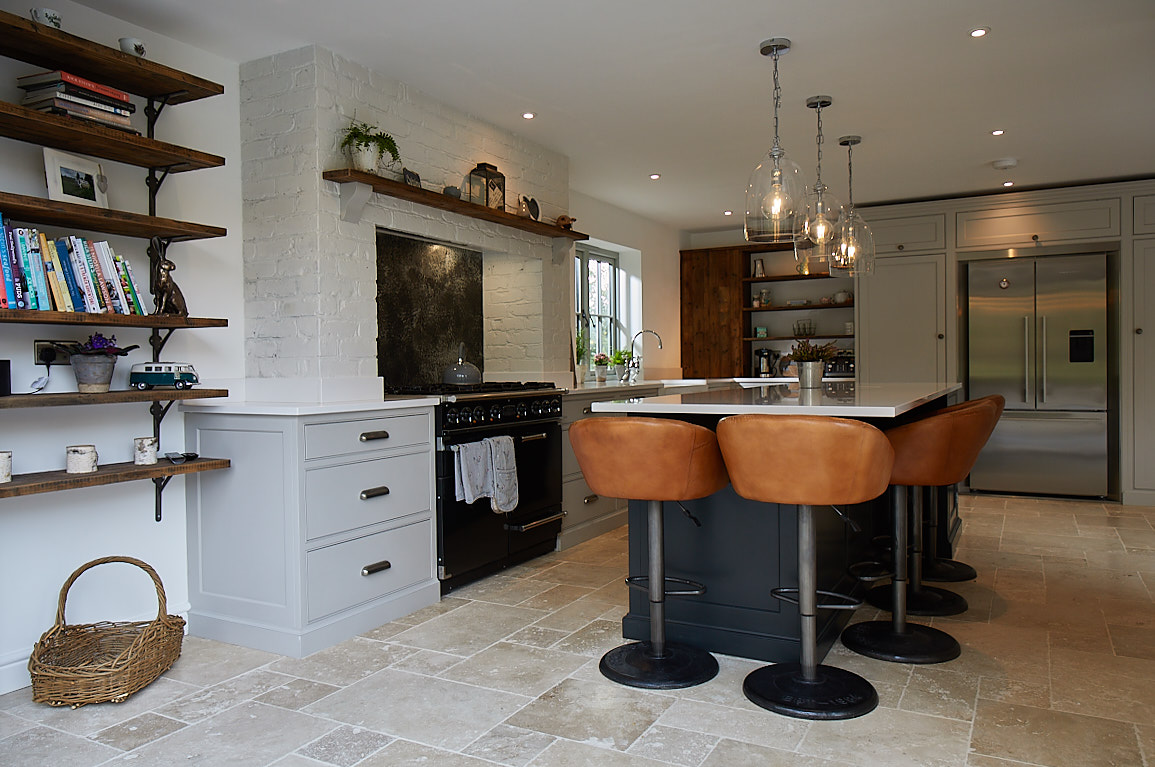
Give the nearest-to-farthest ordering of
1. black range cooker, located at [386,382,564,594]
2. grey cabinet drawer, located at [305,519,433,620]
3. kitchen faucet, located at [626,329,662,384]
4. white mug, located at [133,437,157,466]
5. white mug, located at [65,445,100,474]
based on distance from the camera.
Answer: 1. white mug, located at [65,445,100,474]
2. white mug, located at [133,437,157,466]
3. grey cabinet drawer, located at [305,519,433,620]
4. black range cooker, located at [386,382,564,594]
5. kitchen faucet, located at [626,329,662,384]

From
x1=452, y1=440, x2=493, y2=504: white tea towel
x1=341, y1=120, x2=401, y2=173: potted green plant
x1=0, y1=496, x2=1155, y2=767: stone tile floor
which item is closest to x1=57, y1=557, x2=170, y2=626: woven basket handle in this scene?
x1=0, y1=496, x2=1155, y2=767: stone tile floor

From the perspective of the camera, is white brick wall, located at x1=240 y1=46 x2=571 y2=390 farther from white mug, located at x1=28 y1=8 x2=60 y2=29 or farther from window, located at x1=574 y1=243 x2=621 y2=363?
window, located at x1=574 y1=243 x2=621 y2=363

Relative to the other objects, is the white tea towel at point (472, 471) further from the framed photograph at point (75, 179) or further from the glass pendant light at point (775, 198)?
the framed photograph at point (75, 179)

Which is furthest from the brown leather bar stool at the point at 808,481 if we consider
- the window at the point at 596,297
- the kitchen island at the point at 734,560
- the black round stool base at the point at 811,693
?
the window at the point at 596,297

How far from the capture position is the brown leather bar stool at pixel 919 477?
2873mm

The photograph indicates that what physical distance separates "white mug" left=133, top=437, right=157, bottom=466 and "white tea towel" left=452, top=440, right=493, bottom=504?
1.25m

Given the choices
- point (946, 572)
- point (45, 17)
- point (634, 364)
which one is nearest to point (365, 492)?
point (45, 17)

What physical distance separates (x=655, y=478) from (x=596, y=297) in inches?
185

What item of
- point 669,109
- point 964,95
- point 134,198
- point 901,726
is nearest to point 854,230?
point 964,95

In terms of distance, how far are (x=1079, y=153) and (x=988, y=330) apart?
5.34 feet

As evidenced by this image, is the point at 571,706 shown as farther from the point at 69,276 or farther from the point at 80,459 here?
the point at 69,276

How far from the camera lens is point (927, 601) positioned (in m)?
3.44

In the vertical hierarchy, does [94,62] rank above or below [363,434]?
above

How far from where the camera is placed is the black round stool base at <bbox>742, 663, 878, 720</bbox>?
2.38 metres
